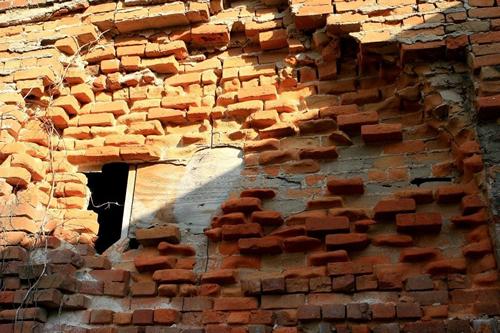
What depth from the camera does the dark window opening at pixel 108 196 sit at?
421 cm

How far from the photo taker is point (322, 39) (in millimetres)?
3930

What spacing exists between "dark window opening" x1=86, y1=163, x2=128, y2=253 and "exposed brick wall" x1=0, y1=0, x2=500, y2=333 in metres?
0.27

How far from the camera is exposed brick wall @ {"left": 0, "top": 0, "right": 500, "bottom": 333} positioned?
124 inches

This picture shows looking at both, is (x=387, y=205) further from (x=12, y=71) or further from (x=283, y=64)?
(x=12, y=71)

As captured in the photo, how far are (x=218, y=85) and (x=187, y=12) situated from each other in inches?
22.3

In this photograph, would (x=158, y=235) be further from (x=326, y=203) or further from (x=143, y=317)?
(x=326, y=203)

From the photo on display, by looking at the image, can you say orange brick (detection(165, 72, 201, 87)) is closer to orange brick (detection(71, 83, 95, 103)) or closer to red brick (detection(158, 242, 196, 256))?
orange brick (detection(71, 83, 95, 103))

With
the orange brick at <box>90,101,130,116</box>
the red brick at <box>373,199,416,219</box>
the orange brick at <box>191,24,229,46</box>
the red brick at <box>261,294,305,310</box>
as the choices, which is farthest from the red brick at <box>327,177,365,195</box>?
the orange brick at <box>90,101,130,116</box>

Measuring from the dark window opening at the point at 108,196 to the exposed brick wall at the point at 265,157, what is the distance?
0.27 m

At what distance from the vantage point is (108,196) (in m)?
4.50

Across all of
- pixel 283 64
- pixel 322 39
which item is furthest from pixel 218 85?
pixel 322 39

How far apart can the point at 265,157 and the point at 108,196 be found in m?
1.41

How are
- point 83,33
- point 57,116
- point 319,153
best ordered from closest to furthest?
point 319,153 → point 57,116 → point 83,33

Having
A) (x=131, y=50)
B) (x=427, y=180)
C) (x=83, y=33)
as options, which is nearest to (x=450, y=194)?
(x=427, y=180)
